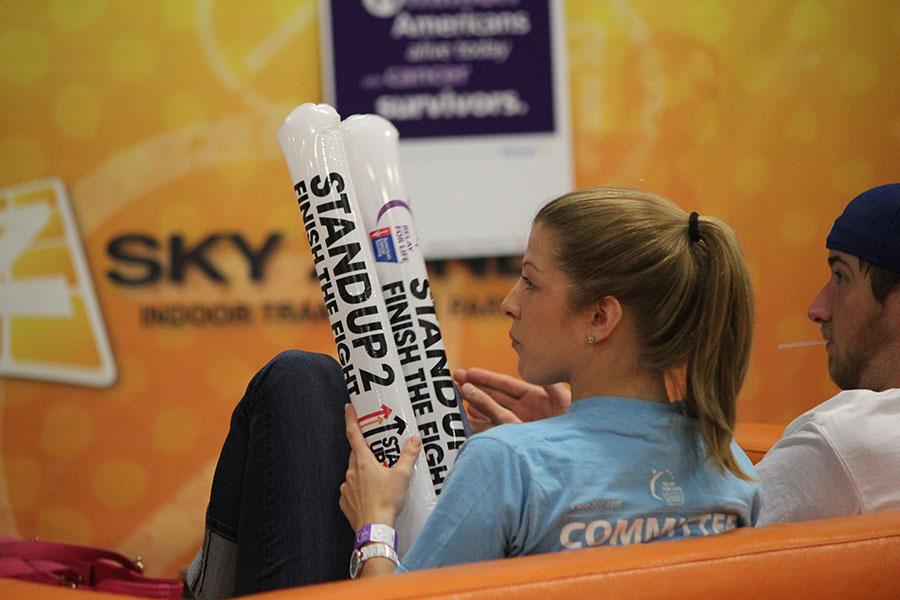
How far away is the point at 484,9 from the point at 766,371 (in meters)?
1.66

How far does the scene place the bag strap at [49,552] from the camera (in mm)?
2275

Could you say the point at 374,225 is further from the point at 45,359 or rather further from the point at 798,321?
the point at 798,321

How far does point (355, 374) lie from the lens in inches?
68.4

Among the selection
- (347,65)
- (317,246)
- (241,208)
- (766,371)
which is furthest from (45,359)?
(766,371)

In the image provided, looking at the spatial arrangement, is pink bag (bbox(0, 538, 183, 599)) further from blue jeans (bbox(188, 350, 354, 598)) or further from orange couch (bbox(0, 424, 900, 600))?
orange couch (bbox(0, 424, 900, 600))

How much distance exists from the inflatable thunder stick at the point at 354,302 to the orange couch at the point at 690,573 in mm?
590

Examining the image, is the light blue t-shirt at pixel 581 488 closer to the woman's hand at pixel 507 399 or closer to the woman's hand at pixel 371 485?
the woman's hand at pixel 371 485

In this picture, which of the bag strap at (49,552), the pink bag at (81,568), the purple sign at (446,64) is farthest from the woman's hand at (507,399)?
the purple sign at (446,64)

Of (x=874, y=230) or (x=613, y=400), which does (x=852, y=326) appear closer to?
(x=874, y=230)

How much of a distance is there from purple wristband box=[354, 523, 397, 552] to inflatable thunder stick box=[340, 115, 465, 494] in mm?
259

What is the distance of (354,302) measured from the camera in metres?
1.74

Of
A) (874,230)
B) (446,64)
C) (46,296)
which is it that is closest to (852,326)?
(874,230)

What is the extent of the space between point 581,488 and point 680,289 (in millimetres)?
276

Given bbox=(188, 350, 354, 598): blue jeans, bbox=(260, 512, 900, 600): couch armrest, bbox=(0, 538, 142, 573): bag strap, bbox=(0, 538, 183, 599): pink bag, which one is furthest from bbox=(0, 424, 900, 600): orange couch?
bbox=(0, 538, 142, 573): bag strap
